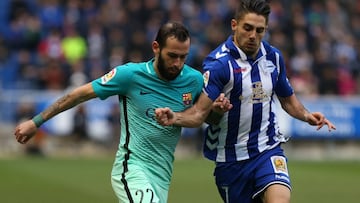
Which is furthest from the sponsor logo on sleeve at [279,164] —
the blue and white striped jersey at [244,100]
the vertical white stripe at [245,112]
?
the vertical white stripe at [245,112]

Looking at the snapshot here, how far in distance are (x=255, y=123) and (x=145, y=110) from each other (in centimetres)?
122

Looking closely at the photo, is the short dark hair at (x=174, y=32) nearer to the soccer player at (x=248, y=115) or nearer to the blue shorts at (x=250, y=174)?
the soccer player at (x=248, y=115)

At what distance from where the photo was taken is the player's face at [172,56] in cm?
801

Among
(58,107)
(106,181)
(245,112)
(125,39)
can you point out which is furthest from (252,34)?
(125,39)

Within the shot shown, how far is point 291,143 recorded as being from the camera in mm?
25812

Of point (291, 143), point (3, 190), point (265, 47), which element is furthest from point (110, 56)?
point (265, 47)

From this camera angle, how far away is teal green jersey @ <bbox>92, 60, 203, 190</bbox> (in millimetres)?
8188

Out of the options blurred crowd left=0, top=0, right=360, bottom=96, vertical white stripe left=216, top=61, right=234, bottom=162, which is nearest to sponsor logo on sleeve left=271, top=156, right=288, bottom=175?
vertical white stripe left=216, top=61, right=234, bottom=162

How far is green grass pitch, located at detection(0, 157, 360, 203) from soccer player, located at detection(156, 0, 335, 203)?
18.5 ft

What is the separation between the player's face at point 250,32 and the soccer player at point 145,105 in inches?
28.6

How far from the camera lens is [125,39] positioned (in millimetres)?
25922

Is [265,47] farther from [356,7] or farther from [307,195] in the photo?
[356,7]

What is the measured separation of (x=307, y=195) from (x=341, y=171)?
17.0ft

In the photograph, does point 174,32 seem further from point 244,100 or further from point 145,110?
point 244,100
